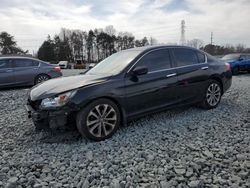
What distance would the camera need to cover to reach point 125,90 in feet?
13.3

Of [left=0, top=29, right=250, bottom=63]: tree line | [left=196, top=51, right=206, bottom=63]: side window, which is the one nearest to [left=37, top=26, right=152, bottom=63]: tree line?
[left=0, top=29, right=250, bottom=63]: tree line

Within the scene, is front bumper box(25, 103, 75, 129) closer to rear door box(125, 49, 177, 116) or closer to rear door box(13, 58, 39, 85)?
rear door box(125, 49, 177, 116)

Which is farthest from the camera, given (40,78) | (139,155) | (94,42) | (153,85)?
(94,42)

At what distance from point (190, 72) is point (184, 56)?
383 millimetres

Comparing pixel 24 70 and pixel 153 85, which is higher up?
pixel 24 70

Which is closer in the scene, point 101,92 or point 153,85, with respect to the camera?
point 101,92

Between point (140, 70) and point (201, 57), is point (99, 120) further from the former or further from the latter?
point (201, 57)

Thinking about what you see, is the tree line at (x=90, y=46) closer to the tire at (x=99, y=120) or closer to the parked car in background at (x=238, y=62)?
the parked car in background at (x=238, y=62)

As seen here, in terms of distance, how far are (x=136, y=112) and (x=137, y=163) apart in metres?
1.28

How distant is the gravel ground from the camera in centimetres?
271

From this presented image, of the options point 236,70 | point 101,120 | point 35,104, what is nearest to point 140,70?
point 101,120

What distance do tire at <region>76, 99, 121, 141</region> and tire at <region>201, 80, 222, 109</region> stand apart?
2366mm

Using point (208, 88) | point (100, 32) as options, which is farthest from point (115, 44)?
point (208, 88)

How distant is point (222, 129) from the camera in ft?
13.8
